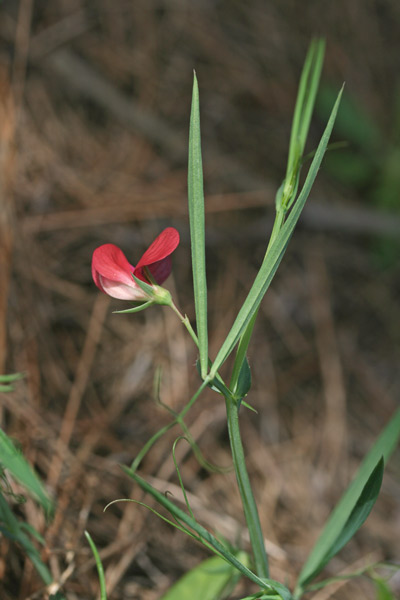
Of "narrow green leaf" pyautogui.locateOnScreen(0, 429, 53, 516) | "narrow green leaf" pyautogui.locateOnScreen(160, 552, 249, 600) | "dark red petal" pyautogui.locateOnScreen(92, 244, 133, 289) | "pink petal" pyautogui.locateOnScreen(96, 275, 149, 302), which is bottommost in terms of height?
"narrow green leaf" pyautogui.locateOnScreen(160, 552, 249, 600)

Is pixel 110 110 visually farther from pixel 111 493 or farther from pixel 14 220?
pixel 111 493

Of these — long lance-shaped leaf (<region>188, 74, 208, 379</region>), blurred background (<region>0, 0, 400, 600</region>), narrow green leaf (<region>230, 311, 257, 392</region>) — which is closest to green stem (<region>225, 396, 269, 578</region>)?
narrow green leaf (<region>230, 311, 257, 392</region>)

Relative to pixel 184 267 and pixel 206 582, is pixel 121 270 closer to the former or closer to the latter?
pixel 206 582

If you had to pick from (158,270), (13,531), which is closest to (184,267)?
(158,270)

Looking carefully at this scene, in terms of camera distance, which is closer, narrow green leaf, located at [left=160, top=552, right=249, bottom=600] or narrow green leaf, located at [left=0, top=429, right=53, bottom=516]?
A: narrow green leaf, located at [left=0, top=429, right=53, bottom=516]

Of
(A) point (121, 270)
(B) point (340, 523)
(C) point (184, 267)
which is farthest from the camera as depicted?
(C) point (184, 267)

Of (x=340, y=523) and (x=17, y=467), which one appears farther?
(x=340, y=523)

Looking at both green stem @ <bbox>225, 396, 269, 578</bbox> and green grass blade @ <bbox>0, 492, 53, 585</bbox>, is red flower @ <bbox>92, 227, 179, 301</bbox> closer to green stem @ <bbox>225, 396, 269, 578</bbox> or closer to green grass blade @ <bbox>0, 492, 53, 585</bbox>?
green stem @ <bbox>225, 396, 269, 578</bbox>
